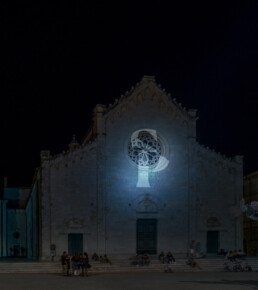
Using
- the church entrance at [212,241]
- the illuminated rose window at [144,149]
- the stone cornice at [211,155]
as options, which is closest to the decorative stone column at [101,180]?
the illuminated rose window at [144,149]

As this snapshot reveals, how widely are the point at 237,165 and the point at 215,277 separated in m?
15.8

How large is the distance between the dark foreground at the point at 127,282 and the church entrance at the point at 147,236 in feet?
33.8

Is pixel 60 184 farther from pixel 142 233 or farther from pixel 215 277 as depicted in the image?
pixel 215 277

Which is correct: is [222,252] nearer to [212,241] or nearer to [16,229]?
[212,241]

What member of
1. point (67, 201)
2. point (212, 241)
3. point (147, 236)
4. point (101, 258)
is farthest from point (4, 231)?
point (212, 241)

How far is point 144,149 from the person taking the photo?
154 ft

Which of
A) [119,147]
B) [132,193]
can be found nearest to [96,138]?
[119,147]

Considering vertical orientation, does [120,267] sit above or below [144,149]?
below

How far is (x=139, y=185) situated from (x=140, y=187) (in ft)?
0.59

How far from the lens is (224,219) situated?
46.8 metres

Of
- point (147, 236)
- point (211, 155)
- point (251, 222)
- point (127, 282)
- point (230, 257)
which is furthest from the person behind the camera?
point (251, 222)

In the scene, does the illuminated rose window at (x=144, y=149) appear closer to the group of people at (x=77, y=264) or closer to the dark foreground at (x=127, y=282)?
the group of people at (x=77, y=264)

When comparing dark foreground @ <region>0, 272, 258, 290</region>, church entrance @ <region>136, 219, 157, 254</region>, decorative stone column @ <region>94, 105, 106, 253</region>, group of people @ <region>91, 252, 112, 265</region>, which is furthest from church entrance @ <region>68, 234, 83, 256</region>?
dark foreground @ <region>0, 272, 258, 290</region>

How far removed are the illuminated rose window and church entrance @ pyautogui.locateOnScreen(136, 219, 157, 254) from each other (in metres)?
4.70
